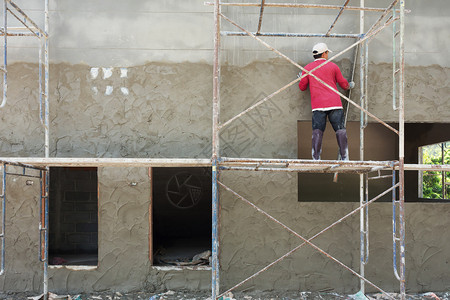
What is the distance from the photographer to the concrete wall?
513cm

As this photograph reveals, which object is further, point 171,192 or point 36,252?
point 171,192

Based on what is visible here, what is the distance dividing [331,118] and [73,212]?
611 cm

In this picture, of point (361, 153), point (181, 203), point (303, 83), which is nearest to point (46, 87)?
point (303, 83)

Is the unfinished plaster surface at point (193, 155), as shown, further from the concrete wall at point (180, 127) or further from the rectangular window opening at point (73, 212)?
the rectangular window opening at point (73, 212)

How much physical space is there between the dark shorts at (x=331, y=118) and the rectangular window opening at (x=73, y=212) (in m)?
5.48

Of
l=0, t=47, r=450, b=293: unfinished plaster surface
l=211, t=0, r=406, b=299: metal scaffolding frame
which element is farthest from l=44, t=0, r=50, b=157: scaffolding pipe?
l=211, t=0, r=406, b=299: metal scaffolding frame

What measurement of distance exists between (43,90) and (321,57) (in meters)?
3.89

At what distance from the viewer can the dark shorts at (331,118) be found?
183 inches

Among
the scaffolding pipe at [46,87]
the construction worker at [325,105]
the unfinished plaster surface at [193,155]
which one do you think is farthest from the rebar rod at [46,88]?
the construction worker at [325,105]

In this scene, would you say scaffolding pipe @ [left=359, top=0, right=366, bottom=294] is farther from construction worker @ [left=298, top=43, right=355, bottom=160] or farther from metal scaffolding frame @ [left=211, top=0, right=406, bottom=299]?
construction worker @ [left=298, top=43, right=355, bottom=160]

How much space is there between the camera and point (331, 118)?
4.68m

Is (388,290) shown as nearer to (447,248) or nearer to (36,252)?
(447,248)

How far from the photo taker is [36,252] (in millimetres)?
5109

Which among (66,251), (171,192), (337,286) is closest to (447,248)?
(337,286)
